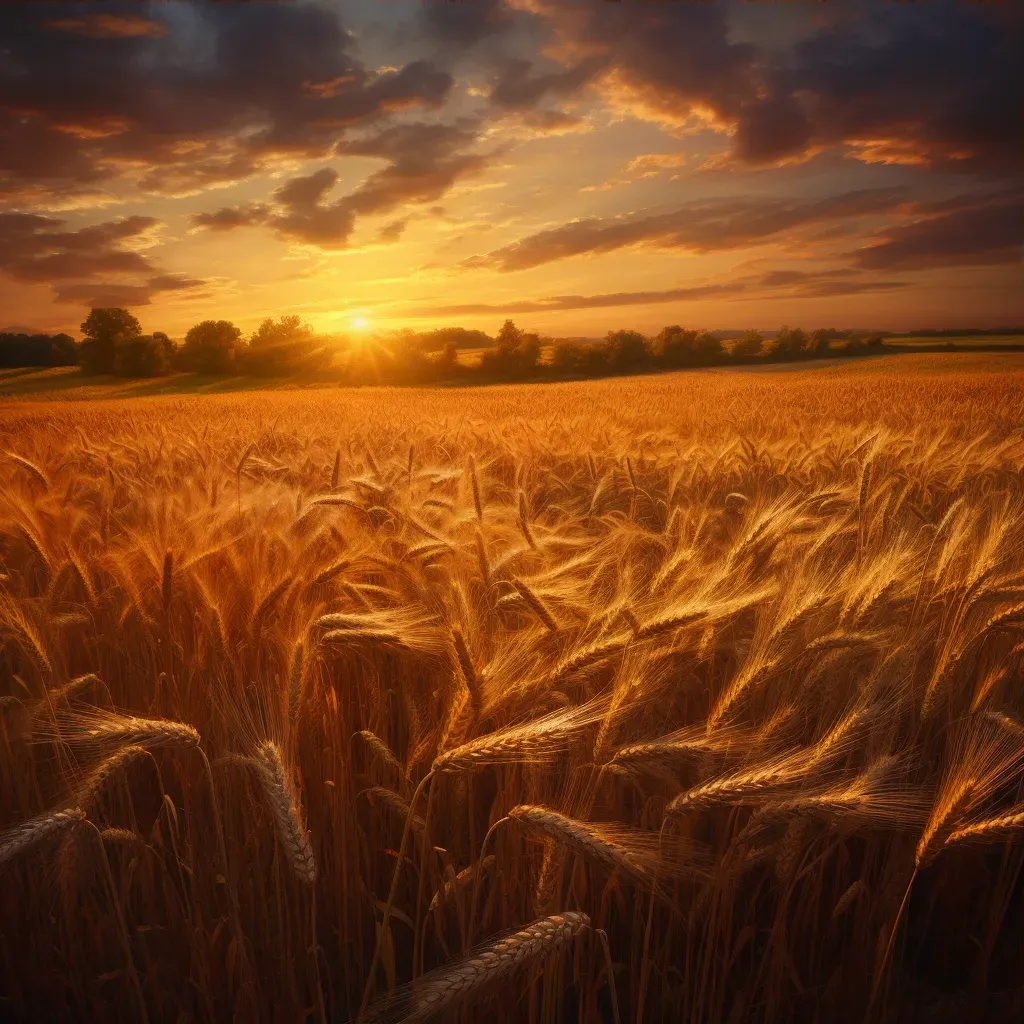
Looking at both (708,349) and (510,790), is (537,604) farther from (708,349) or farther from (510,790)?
(708,349)

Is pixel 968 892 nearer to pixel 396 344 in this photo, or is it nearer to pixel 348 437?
pixel 348 437

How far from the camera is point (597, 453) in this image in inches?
208

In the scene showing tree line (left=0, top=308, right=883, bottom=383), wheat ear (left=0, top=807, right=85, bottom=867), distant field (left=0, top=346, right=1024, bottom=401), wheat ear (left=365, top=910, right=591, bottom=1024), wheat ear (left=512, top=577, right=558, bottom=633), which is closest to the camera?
wheat ear (left=365, top=910, right=591, bottom=1024)

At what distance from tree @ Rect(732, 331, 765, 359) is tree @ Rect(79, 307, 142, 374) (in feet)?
145

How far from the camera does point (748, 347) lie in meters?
49.2

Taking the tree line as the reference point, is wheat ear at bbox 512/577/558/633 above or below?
below

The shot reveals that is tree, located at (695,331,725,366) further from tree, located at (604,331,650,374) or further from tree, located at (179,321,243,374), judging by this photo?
tree, located at (179,321,243,374)

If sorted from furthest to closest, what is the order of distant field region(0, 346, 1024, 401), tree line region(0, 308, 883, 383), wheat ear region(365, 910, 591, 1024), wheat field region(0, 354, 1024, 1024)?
tree line region(0, 308, 883, 383), distant field region(0, 346, 1024, 401), wheat field region(0, 354, 1024, 1024), wheat ear region(365, 910, 591, 1024)

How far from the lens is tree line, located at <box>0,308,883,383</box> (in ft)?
140

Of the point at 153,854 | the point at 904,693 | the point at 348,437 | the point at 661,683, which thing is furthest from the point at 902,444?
the point at 153,854

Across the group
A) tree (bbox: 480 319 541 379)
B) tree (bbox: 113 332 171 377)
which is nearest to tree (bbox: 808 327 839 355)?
tree (bbox: 480 319 541 379)

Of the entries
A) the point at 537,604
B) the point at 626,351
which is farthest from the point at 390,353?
the point at 537,604

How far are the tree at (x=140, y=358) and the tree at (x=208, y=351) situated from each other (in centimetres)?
174

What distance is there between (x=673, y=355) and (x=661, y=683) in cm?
4930
